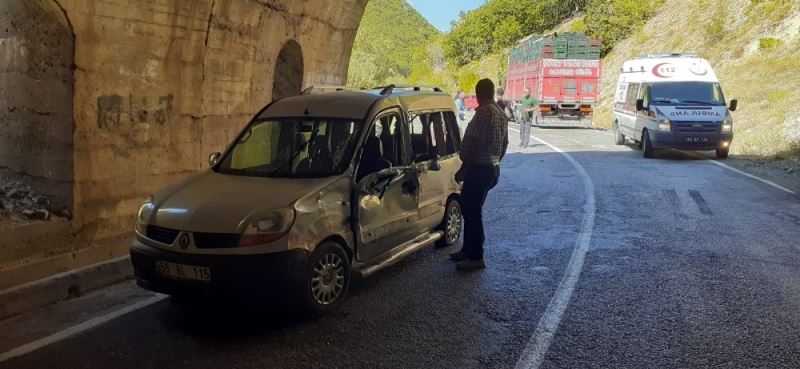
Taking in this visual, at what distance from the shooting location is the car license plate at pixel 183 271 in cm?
454

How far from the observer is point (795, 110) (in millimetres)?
20141

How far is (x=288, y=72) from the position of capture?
11.3m

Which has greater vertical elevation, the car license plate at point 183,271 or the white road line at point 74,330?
the car license plate at point 183,271

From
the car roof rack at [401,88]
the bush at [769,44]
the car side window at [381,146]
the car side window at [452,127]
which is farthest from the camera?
the bush at [769,44]

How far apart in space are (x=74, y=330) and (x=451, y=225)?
13.5 feet

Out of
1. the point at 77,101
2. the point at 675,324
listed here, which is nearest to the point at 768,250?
the point at 675,324

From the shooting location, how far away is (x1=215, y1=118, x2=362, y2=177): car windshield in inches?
216

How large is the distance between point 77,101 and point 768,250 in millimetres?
7551

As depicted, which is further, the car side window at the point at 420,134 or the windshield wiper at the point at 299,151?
the car side window at the point at 420,134

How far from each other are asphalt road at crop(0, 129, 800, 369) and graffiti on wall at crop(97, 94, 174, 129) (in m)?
2.49

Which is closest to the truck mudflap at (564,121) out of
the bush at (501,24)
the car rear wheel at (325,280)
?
the car rear wheel at (325,280)

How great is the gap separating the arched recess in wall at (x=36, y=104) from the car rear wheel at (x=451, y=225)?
3.94 metres

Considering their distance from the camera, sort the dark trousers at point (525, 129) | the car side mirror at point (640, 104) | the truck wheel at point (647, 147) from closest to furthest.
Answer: the truck wheel at point (647, 147) < the car side mirror at point (640, 104) < the dark trousers at point (525, 129)

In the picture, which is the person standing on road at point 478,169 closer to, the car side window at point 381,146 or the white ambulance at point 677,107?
the car side window at point 381,146
